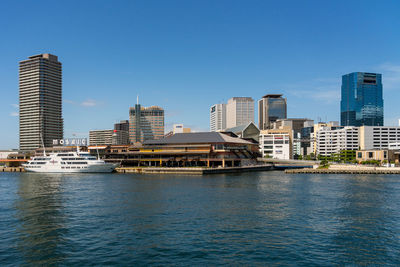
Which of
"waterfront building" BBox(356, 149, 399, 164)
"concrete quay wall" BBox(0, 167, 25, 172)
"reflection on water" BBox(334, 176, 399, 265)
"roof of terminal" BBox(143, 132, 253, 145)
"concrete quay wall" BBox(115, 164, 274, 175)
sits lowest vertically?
"concrete quay wall" BBox(0, 167, 25, 172)

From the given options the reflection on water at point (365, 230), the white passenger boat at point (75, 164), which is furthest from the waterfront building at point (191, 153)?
the reflection on water at point (365, 230)

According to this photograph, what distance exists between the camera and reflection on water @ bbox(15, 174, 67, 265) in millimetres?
30891

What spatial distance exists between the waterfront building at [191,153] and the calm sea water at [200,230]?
77499mm

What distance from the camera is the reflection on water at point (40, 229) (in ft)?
101

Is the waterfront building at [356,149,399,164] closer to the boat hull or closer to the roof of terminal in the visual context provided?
the roof of terminal

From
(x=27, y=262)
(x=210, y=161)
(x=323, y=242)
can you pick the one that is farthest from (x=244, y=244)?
(x=210, y=161)

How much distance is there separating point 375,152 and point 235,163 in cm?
9175

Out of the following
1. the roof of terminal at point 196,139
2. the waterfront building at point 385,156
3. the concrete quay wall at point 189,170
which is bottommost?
the concrete quay wall at point 189,170

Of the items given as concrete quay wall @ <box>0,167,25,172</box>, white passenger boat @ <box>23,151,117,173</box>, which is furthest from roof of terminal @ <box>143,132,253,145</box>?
concrete quay wall @ <box>0,167,25,172</box>

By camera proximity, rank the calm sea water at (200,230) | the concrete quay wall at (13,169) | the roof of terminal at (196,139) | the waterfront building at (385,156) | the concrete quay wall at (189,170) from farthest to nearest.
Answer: the waterfront building at (385,156) → the concrete quay wall at (13,169) → the roof of terminal at (196,139) → the concrete quay wall at (189,170) → the calm sea water at (200,230)

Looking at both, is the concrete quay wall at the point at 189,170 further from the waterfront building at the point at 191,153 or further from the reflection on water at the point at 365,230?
the reflection on water at the point at 365,230

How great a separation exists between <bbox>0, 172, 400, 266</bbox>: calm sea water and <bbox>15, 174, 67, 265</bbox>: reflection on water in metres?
0.10

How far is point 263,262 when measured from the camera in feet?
94.8

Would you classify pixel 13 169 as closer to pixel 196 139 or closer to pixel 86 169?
pixel 86 169
